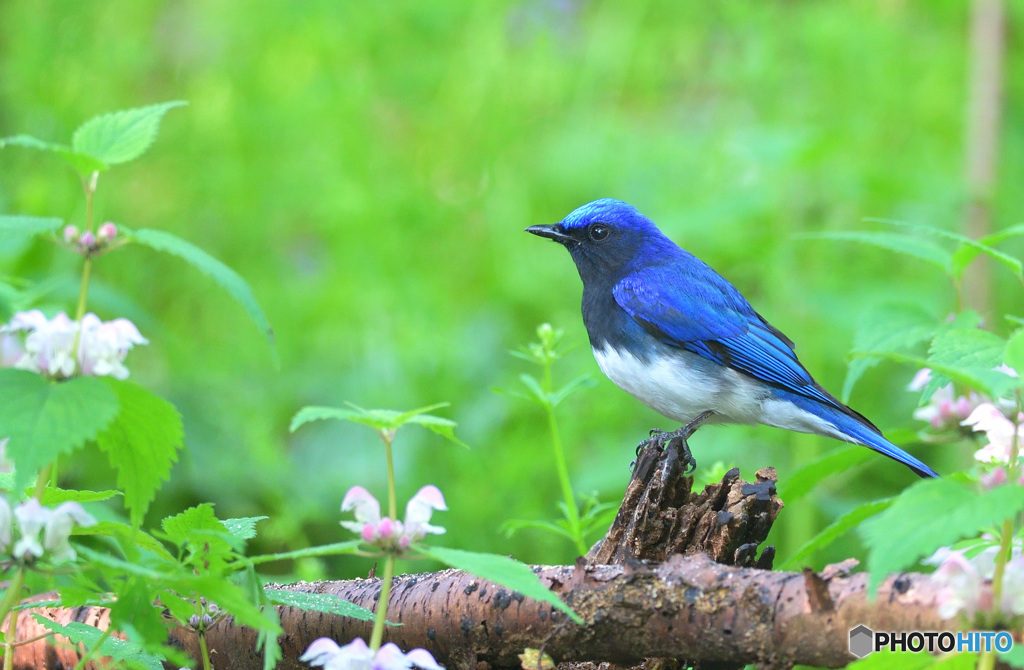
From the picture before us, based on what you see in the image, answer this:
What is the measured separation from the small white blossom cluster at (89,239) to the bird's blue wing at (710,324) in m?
1.67

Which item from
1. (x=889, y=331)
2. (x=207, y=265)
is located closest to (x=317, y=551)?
(x=207, y=265)

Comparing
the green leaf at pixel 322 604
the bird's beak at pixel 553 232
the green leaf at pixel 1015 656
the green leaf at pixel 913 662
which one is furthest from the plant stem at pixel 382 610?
the bird's beak at pixel 553 232

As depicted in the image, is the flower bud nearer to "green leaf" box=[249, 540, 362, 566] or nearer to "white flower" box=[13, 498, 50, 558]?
"white flower" box=[13, 498, 50, 558]

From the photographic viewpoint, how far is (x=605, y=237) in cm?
303

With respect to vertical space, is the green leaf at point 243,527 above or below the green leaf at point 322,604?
above

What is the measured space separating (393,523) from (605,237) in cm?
187

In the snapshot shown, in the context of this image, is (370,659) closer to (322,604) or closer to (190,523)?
(322,604)

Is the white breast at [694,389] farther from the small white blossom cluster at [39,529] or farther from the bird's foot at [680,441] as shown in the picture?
the small white blossom cluster at [39,529]

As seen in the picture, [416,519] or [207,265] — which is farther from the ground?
[207,265]

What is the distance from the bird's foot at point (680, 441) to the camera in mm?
2090

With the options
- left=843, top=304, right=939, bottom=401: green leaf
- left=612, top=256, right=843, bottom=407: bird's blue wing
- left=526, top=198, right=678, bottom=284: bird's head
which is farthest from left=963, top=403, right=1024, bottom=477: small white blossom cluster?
left=526, top=198, right=678, bottom=284: bird's head

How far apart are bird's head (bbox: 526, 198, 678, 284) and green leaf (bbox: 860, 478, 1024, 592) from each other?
1.92 meters

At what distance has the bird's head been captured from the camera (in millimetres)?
3008

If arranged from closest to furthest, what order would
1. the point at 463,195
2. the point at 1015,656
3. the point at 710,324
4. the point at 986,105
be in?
the point at 1015,656, the point at 710,324, the point at 986,105, the point at 463,195
